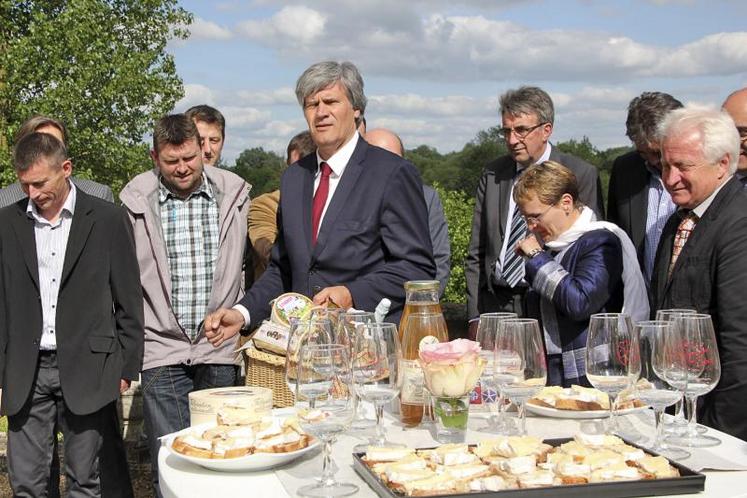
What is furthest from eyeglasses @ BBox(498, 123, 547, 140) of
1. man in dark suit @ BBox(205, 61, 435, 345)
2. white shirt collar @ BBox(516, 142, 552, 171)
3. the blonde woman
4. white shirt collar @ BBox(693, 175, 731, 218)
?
white shirt collar @ BBox(693, 175, 731, 218)

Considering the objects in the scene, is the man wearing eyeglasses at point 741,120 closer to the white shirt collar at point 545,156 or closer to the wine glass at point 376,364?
the white shirt collar at point 545,156

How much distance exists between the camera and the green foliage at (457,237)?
8.88m

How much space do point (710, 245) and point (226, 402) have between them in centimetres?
164

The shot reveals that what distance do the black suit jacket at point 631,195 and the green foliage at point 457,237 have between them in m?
3.47

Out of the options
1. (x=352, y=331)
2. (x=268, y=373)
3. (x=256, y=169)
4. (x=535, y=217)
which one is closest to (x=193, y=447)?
(x=352, y=331)

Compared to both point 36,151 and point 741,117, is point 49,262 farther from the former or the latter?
point 741,117

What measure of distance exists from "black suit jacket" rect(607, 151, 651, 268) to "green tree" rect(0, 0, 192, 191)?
9.57 meters

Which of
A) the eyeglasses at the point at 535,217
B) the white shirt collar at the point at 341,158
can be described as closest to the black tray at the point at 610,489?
the eyeglasses at the point at 535,217

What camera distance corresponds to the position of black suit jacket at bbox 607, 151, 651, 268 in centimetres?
453

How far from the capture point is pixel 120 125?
14680 mm

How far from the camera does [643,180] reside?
456 cm

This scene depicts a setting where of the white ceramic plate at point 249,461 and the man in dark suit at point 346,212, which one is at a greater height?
the man in dark suit at point 346,212

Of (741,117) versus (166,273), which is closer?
(741,117)

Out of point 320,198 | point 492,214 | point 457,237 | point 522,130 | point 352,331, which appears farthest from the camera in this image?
point 457,237
